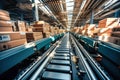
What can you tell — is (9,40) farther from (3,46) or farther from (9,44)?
(3,46)

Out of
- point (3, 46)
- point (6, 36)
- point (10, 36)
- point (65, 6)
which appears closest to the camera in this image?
point (3, 46)

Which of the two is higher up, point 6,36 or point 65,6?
point 65,6

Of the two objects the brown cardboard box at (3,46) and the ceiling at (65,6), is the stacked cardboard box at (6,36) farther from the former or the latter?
the ceiling at (65,6)

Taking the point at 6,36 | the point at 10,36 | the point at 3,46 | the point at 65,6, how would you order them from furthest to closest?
the point at 65,6 < the point at 10,36 < the point at 6,36 < the point at 3,46

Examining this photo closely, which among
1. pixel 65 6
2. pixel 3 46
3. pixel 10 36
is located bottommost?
pixel 3 46

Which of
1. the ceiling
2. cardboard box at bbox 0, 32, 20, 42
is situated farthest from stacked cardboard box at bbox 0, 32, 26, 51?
the ceiling

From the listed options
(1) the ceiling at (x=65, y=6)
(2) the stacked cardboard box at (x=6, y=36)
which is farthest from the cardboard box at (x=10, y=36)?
(1) the ceiling at (x=65, y=6)

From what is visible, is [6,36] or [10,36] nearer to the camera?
[6,36]

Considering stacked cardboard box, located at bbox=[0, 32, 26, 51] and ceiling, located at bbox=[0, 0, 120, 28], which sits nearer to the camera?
stacked cardboard box, located at bbox=[0, 32, 26, 51]

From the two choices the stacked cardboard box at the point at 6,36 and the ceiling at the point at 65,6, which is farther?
the ceiling at the point at 65,6

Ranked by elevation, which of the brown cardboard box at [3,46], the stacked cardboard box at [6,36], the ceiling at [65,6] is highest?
the ceiling at [65,6]

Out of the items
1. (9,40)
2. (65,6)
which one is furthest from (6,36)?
(65,6)

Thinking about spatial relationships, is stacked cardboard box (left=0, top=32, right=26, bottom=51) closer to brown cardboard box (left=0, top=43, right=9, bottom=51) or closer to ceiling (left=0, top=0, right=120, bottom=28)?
brown cardboard box (left=0, top=43, right=9, bottom=51)

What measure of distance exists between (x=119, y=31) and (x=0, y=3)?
6.61 m
